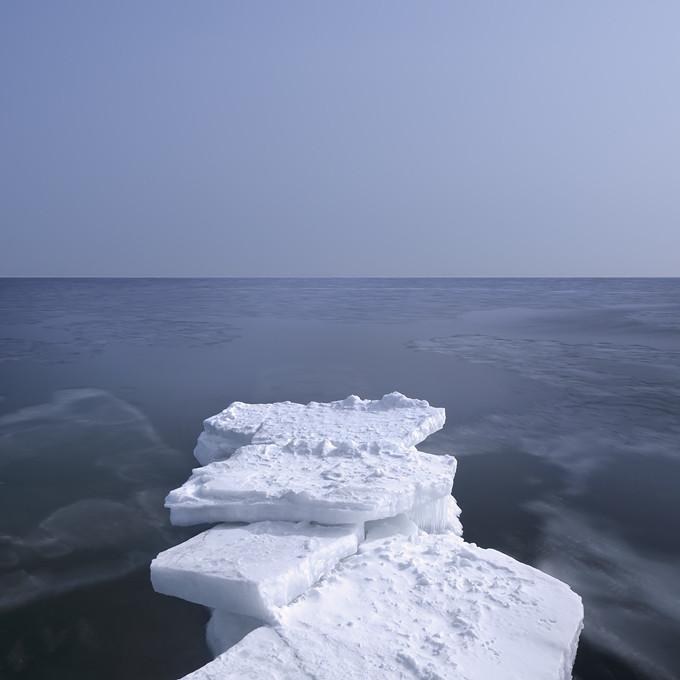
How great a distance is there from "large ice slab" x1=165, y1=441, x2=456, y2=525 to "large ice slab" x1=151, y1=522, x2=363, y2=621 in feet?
0.46

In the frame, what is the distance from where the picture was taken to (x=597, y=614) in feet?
12.7

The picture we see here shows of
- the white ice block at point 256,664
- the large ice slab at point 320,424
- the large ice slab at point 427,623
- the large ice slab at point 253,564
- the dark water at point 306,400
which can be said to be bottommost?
the dark water at point 306,400

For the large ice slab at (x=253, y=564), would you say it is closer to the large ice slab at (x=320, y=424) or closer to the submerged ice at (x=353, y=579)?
the submerged ice at (x=353, y=579)

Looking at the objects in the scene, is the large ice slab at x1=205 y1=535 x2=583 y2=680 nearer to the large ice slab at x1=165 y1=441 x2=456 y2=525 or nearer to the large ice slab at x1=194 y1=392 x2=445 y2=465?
the large ice slab at x1=165 y1=441 x2=456 y2=525

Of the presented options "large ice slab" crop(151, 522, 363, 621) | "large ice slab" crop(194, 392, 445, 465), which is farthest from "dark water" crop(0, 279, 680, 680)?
"large ice slab" crop(194, 392, 445, 465)

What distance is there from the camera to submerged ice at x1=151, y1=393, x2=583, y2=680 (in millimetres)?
2896

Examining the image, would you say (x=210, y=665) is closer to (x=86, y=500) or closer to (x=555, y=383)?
(x=86, y=500)

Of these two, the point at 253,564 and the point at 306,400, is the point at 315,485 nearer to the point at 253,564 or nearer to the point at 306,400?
the point at 253,564

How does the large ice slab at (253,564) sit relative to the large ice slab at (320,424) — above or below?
below

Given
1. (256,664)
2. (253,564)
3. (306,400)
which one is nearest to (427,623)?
(256,664)

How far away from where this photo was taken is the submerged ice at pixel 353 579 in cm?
290

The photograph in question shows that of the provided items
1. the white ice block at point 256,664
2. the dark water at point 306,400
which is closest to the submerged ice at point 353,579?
the white ice block at point 256,664

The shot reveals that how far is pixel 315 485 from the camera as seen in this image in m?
4.44

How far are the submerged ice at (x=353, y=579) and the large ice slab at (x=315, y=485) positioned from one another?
1 centimetres
